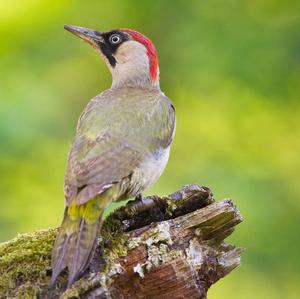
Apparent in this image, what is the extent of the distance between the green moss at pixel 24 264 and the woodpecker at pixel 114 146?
0.14 meters

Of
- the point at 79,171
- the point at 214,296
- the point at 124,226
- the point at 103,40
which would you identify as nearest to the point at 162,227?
the point at 124,226

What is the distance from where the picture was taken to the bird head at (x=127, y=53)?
6.56 meters

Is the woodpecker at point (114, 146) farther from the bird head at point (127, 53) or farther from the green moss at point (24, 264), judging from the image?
the green moss at point (24, 264)

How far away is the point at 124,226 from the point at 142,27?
13.3 ft

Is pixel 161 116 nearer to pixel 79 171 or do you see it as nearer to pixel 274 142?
pixel 79 171

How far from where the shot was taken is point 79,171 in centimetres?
486

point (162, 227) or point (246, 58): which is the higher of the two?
point (246, 58)

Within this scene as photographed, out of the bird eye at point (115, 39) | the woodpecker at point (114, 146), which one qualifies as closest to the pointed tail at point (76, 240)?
the woodpecker at point (114, 146)

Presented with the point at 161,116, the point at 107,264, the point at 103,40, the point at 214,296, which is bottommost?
the point at 107,264

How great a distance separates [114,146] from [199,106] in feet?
11.1

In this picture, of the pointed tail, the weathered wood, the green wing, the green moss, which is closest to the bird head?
the green wing

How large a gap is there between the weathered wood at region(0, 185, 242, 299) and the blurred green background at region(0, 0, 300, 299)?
236 cm

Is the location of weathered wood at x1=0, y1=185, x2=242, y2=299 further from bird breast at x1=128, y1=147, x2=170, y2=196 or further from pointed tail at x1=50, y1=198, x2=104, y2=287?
bird breast at x1=128, y1=147, x2=170, y2=196

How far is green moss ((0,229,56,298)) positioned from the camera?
14.6 feet
